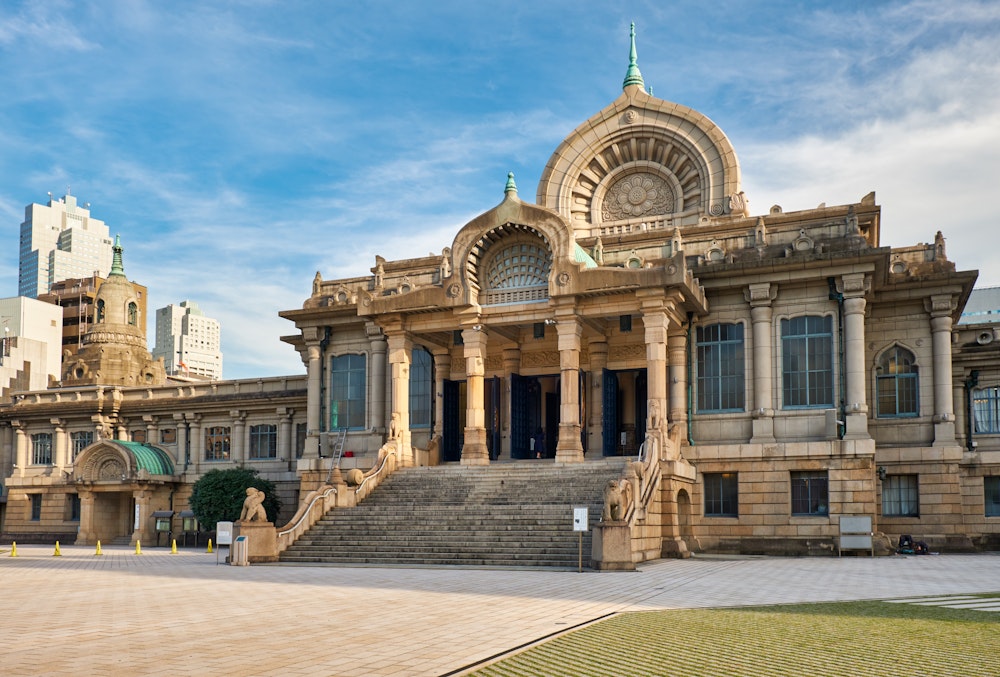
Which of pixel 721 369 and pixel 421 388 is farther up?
pixel 721 369

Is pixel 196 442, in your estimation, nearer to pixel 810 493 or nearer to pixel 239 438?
pixel 239 438

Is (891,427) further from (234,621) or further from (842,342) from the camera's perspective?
(234,621)

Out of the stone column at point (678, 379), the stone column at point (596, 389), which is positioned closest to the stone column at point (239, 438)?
the stone column at point (596, 389)

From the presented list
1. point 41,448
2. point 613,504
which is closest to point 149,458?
point 41,448

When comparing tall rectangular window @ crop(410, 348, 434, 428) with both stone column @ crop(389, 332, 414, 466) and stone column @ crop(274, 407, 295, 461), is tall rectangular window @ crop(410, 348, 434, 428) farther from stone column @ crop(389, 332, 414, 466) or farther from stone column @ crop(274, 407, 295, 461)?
stone column @ crop(274, 407, 295, 461)

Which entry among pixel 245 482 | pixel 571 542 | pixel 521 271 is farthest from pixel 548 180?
pixel 571 542

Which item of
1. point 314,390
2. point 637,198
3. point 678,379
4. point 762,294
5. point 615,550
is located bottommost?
point 615,550

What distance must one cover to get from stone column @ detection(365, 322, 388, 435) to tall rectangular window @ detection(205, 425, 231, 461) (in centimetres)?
1465

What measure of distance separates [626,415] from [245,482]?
18.0m

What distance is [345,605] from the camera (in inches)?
734

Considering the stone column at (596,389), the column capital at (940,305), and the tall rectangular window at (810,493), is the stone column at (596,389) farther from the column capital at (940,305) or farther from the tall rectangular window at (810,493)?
the column capital at (940,305)

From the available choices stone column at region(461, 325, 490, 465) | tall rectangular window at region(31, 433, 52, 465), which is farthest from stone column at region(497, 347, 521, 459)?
tall rectangular window at region(31, 433, 52, 465)

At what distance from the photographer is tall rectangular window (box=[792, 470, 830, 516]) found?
3700 cm

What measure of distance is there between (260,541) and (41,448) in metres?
34.6
